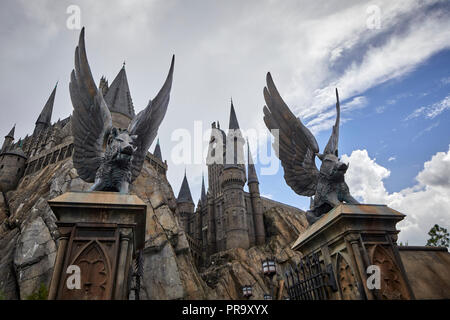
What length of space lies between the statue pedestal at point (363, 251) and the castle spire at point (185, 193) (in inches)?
2501

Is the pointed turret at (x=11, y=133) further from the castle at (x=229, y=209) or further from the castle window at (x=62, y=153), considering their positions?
the castle at (x=229, y=209)

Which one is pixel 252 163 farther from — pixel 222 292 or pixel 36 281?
pixel 36 281

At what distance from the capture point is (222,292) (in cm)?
3700

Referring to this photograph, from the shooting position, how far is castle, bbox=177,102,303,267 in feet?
168

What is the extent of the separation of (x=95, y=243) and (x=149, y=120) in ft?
8.84

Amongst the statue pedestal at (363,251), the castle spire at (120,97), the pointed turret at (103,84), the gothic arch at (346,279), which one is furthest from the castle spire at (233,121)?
the gothic arch at (346,279)

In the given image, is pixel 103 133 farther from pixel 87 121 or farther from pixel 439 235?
pixel 439 235

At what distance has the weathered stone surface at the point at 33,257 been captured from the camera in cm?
2408

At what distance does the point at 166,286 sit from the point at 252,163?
38495 millimetres

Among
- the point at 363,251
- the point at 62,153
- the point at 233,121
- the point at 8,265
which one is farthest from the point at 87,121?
the point at 233,121

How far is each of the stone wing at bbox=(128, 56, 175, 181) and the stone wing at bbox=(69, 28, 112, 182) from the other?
511 mm
